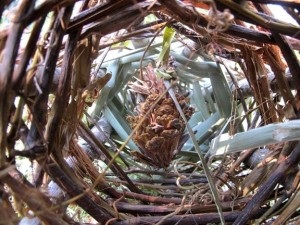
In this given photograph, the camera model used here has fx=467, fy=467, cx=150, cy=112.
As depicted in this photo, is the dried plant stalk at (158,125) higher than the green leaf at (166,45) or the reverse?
the reverse

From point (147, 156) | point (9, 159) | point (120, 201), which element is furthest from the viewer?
point (147, 156)

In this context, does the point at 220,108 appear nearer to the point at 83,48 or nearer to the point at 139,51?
the point at 139,51

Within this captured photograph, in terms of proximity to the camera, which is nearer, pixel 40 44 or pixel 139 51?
pixel 40 44

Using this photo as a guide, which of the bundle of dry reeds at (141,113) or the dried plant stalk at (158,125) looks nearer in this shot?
the bundle of dry reeds at (141,113)

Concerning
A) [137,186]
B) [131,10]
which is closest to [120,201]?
[137,186]

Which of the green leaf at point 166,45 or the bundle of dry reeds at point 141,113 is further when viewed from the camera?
the green leaf at point 166,45

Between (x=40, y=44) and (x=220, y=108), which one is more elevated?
(x=40, y=44)

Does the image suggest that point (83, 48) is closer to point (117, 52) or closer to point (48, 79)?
point (48, 79)

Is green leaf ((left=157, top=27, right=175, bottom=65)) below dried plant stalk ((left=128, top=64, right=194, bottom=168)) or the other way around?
the other way around

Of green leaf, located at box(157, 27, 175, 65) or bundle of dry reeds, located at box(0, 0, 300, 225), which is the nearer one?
bundle of dry reeds, located at box(0, 0, 300, 225)

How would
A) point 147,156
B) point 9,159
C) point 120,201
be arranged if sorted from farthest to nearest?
point 147,156
point 120,201
point 9,159
